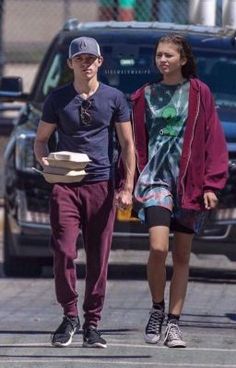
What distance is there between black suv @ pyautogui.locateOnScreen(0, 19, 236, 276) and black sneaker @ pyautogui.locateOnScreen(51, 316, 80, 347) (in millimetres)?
2470

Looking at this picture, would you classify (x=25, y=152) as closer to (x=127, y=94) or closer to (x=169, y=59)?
(x=127, y=94)

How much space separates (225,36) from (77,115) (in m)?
4.26

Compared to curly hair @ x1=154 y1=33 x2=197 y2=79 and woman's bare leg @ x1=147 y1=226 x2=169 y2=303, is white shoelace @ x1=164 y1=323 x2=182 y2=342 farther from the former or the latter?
curly hair @ x1=154 y1=33 x2=197 y2=79

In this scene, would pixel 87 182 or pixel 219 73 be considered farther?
pixel 219 73

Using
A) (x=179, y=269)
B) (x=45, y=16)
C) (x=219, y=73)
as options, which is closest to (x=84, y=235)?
(x=179, y=269)

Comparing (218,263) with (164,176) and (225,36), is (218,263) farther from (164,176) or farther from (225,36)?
(164,176)

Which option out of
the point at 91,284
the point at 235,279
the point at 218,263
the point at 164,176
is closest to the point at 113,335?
the point at 91,284

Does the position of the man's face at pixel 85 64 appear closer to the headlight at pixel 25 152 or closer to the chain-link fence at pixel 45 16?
the headlight at pixel 25 152

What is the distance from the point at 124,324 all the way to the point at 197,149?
5.13 ft

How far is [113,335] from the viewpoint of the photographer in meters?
8.62

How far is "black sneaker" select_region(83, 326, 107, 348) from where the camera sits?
808cm

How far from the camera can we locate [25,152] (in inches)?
435

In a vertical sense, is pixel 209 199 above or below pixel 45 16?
above

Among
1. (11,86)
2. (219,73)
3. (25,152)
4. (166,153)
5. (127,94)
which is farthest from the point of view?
(11,86)
